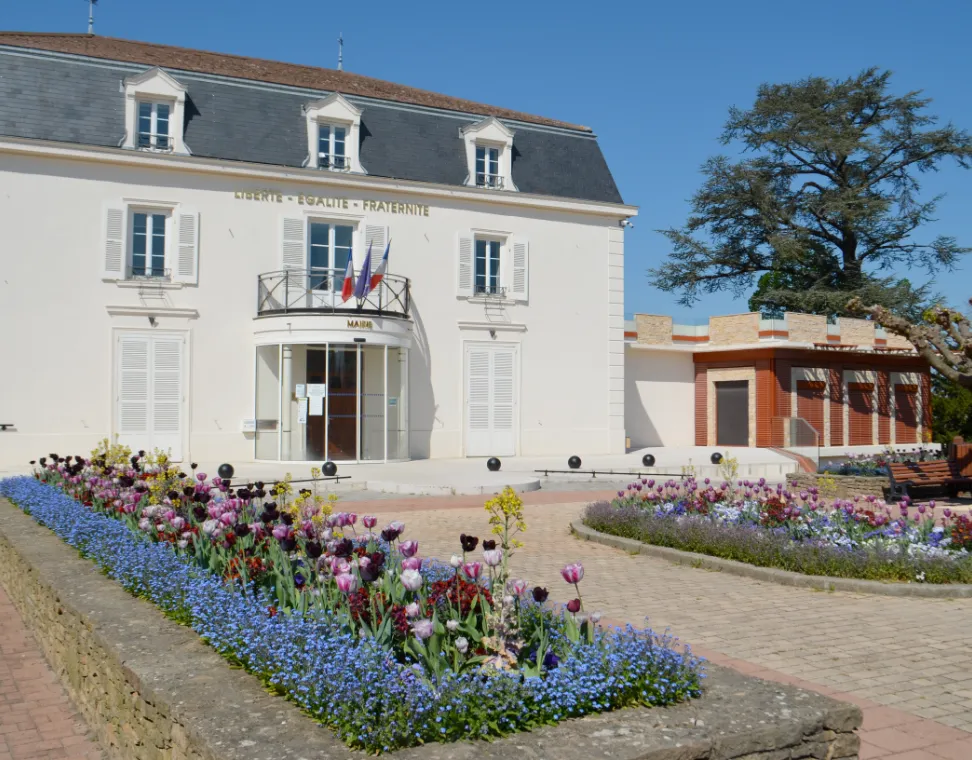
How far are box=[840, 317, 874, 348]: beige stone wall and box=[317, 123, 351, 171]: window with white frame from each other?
16.7m

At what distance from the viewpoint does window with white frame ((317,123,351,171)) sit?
22.7 metres

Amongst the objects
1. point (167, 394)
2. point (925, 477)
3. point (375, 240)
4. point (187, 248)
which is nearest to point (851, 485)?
point (925, 477)

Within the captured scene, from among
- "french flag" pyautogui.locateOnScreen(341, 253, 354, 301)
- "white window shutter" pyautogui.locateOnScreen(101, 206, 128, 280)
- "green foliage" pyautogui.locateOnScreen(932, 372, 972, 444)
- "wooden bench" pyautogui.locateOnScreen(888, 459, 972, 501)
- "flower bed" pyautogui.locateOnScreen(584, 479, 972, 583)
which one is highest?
"white window shutter" pyautogui.locateOnScreen(101, 206, 128, 280)

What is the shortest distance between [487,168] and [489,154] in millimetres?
441

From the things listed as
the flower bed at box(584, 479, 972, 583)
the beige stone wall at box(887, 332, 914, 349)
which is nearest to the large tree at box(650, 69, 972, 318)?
the beige stone wall at box(887, 332, 914, 349)

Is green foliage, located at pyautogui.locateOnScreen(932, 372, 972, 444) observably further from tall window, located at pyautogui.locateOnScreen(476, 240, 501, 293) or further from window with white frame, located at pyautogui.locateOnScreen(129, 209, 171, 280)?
window with white frame, located at pyautogui.locateOnScreen(129, 209, 171, 280)

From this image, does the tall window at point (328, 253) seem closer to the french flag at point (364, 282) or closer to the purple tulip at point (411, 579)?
the french flag at point (364, 282)

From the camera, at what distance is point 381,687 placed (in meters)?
3.24

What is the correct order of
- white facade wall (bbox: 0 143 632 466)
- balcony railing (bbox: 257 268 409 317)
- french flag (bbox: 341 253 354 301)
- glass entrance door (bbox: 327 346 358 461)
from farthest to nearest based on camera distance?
balcony railing (bbox: 257 268 409 317) → glass entrance door (bbox: 327 346 358 461) → french flag (bbox: 341 253 354 301) → white facade wall (bbox: 0 143 632 466)

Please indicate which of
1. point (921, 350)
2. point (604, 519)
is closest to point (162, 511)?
point (604, 519)

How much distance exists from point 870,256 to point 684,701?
3941cm

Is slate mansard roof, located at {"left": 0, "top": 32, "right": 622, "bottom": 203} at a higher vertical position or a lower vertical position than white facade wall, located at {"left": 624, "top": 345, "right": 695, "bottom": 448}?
higher

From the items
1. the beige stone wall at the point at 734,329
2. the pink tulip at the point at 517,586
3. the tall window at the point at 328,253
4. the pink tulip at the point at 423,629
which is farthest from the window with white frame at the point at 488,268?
the pink tulip at the point at 423,629

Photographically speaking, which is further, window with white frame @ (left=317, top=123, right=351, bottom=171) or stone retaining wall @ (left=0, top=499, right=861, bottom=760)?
window with white frame @ (left=317, top=123, right=351, bottom=171)
